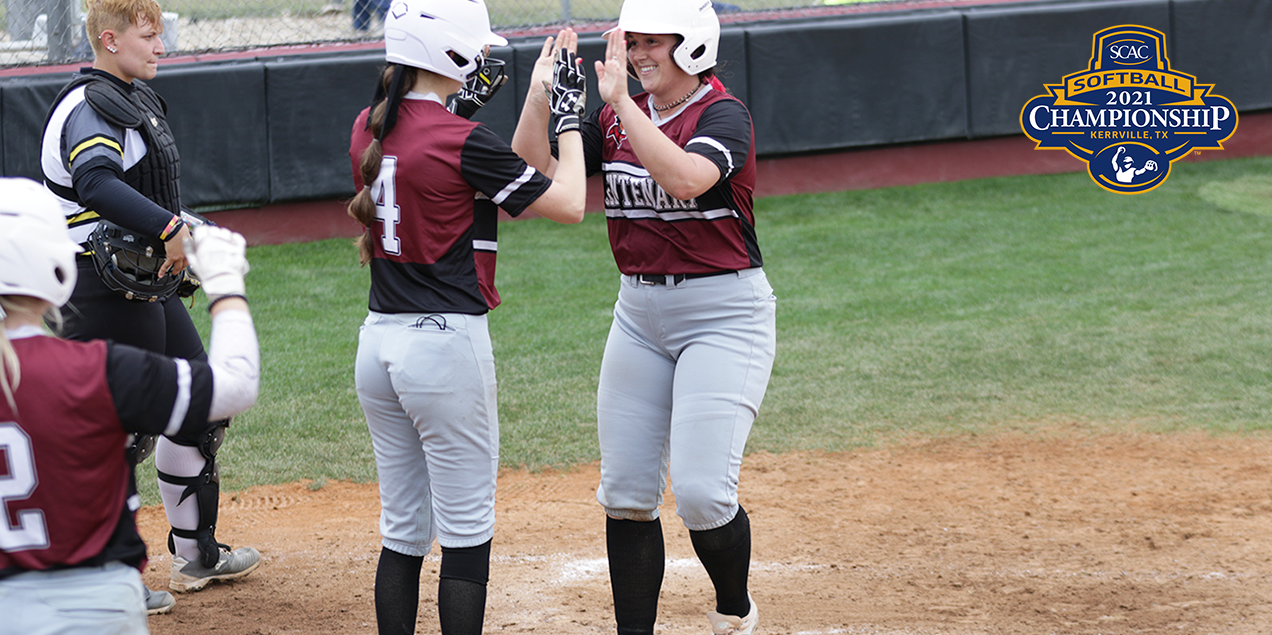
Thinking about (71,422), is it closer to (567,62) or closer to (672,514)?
(567,62)

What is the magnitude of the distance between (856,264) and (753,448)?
13.2ft

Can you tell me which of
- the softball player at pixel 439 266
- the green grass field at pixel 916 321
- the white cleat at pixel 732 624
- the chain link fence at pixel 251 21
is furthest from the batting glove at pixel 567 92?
the chain link fence at pixel 251 21

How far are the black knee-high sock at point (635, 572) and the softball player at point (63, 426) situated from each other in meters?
1.63

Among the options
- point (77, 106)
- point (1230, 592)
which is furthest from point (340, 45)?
point (1230, 592)

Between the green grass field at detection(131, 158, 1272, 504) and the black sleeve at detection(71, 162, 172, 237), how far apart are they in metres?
2.20

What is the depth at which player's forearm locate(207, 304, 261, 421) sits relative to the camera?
2232 mm

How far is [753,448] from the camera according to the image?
606 cm

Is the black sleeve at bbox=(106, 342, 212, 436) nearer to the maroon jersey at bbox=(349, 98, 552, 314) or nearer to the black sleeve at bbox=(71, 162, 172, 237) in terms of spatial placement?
the maroon jersey at bbox=(349, 98, 552, 314)

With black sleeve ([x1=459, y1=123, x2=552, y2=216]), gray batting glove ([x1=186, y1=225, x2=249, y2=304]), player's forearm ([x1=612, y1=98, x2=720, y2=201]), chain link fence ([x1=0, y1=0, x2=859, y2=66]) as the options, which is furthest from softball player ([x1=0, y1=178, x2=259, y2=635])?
chain link fence ([x1=0, y1=0, x2=859, y2=66])

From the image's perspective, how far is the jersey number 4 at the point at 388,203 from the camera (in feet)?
9.86

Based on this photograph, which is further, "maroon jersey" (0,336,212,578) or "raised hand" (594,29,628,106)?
"raised hand" (594,29,628,106)

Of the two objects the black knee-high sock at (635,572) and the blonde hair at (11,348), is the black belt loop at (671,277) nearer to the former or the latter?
the black knee-high sock at (635,572)

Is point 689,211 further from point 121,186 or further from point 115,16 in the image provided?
point 115,16

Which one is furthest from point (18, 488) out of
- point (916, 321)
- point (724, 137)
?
point (916, 321)
